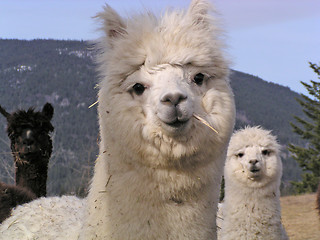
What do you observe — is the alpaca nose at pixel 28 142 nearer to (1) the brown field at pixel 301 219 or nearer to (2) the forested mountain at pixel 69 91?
(1) the brown field at pixel 301 219

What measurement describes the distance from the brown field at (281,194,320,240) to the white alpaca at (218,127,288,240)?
4.10 metres

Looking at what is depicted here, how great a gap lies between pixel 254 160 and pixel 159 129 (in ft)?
12.8

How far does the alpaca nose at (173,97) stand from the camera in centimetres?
232

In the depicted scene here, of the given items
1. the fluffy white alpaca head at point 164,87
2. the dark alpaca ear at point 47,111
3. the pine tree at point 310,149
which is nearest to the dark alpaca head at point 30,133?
the dark alpaca ear at point 47,111

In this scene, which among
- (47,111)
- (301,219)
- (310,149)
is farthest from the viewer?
(310,149)

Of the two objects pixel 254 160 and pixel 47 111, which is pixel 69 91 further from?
pixel 254 160

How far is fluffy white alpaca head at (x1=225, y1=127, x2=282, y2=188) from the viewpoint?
240 inches

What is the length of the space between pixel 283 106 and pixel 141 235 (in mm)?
182159

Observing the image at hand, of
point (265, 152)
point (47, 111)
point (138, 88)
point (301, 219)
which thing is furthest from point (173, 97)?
point (301, 219)

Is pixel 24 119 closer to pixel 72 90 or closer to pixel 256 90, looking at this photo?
pixel 72 90

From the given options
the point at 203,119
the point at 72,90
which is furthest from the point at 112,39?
the point at 72,90

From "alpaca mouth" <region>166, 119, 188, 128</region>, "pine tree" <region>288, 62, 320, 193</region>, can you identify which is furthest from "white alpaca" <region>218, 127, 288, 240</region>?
"pine tree" <region>288, 62, 320, 193</region>

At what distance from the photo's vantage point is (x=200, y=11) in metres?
2.92

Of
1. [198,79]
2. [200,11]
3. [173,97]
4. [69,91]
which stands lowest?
[69,91]
